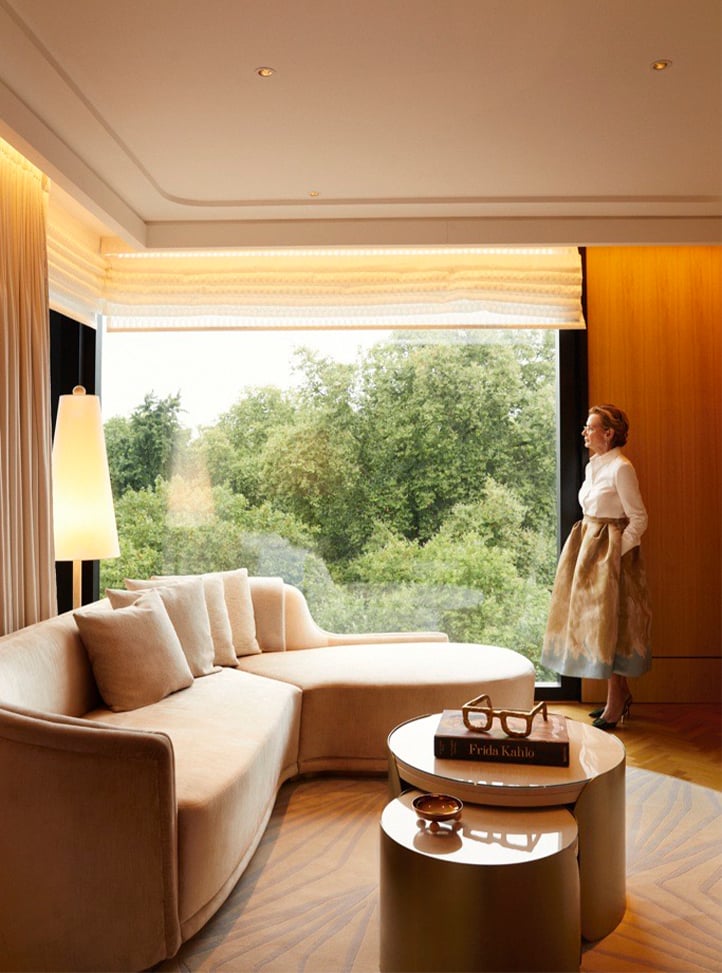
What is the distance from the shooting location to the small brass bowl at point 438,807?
203cm

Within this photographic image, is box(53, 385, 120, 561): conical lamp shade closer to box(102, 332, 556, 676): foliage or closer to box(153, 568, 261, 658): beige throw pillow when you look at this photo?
box(153, 568, 261, 658): beige throw pillow

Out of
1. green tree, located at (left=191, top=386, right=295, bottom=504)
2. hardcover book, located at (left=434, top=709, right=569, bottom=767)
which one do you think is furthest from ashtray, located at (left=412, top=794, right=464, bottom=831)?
green tree, located at (left=191, top=386, right=295, bottom=504)

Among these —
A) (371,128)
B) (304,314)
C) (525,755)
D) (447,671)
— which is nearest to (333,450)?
(304,314)

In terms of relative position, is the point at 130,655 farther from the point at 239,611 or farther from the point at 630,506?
the point at 630,506

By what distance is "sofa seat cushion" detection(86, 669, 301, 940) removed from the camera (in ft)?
6.88

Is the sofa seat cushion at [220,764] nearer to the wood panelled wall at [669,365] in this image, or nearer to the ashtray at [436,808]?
the ashtray at [436,808]

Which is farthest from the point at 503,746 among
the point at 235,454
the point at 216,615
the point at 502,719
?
the point at 235,454

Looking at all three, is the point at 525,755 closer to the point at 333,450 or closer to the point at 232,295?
the point at 333,450

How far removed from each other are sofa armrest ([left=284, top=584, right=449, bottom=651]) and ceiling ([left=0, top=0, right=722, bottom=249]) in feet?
6.21

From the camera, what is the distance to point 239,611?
153 inches

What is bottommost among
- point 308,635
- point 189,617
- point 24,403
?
point 308,635

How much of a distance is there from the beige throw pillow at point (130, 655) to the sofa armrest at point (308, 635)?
104 centimetres

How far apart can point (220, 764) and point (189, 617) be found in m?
1.09

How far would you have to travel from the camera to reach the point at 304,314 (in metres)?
4.53
